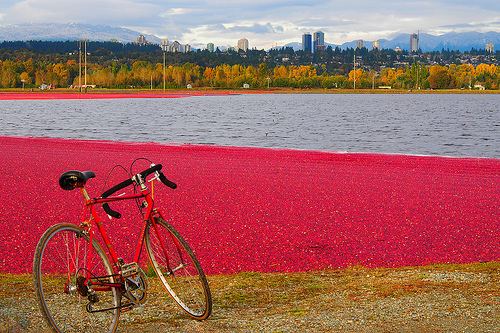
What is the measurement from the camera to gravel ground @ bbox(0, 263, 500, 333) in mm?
4898

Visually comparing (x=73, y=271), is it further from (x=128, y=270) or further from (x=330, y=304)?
(x=330, y=304)

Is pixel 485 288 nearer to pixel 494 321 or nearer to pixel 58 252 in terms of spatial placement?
pixel 494 321

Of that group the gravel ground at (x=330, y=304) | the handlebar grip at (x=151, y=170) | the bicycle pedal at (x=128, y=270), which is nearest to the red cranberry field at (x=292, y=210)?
the gravel ground at (x=330, y=304)

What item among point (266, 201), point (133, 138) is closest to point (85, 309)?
point (266, 201)

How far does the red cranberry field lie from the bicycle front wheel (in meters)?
2.36

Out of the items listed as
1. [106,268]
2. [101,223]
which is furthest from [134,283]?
[101,223]

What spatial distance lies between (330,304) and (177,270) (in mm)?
1716

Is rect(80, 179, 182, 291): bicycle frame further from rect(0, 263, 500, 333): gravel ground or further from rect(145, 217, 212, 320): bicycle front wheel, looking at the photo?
rect(0, 263, 500, 333): gravel ground

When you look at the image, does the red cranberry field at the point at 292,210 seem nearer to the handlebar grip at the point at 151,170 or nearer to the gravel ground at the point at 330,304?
the gravel ground at the point at 330,304

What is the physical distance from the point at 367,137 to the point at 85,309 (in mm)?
33084

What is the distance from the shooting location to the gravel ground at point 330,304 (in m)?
4.90

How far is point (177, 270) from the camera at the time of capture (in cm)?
495

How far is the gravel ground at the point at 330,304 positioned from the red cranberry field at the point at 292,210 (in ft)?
3.05

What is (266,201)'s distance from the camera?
38.2 feet
